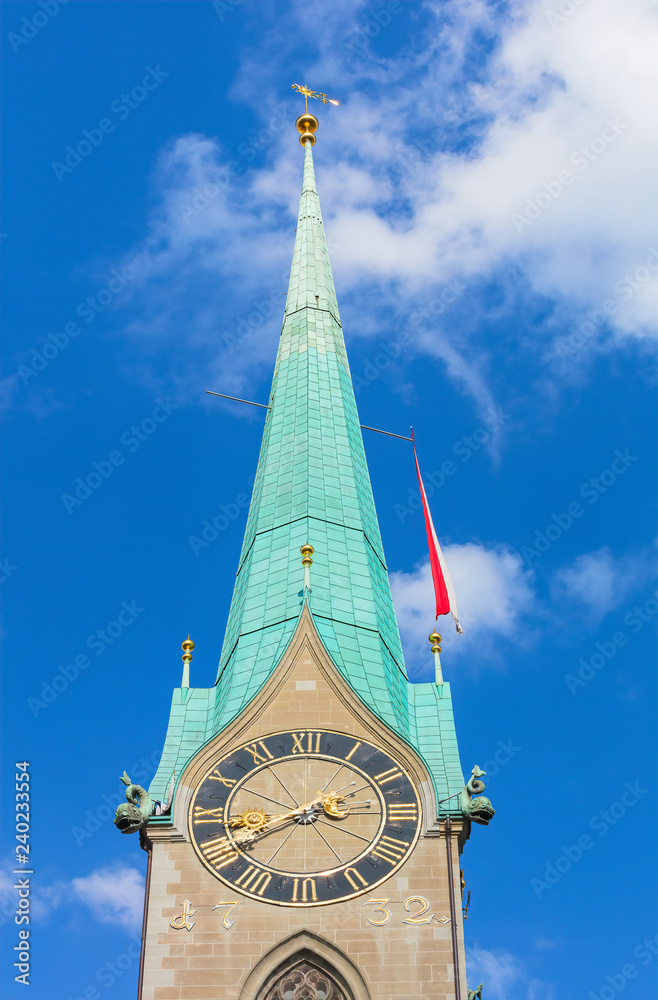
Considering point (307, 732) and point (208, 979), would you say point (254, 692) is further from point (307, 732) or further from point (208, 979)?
point (208, 979)

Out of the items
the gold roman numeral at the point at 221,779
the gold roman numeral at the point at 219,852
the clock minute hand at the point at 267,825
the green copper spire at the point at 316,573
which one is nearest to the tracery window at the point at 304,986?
the gold roman numeral at the point at 219,852

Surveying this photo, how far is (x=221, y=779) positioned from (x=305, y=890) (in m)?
2.82

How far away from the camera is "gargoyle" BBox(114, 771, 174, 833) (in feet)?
109

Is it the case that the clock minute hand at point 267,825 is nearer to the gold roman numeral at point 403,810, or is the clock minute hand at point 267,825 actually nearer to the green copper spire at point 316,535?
the gold roman numeral at point 403,810

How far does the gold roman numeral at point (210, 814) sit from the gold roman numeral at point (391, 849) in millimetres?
2815

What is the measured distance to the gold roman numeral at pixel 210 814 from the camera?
109 feet

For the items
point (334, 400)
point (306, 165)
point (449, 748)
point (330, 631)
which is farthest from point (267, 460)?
point (306, 165)

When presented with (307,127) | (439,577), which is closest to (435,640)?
(439,577)

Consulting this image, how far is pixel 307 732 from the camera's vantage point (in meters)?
34.6

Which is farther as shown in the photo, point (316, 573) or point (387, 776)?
point (316, 573)

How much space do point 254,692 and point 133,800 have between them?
3.26 m

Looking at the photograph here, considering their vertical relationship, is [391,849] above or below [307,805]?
below

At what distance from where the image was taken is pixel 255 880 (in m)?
32.4

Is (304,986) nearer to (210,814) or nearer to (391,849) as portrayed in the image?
(391,849)
